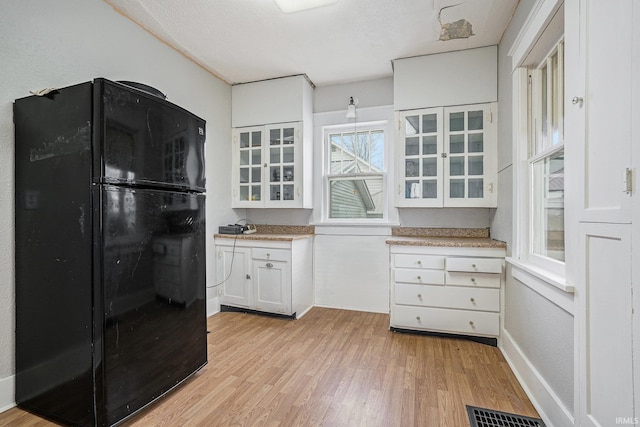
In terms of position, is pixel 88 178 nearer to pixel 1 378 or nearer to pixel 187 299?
pixel 187 299

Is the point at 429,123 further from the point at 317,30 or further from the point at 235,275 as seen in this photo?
the point at 235,275

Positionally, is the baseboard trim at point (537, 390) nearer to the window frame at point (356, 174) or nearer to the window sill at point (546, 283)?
the window sill at point (546, 283)

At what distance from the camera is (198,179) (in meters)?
1.97

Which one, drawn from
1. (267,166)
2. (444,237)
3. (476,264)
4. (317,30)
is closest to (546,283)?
(476,264)

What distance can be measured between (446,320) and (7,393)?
3.01 metres

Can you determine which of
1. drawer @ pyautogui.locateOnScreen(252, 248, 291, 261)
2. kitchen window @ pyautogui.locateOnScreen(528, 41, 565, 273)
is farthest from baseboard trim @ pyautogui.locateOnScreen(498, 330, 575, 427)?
drawer @ pyautogui.locateOnScreen(252, 248, 291, 261)

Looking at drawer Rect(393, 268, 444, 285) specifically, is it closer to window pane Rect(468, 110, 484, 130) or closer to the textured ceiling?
window pane Rect(468, 110, 484, 130)

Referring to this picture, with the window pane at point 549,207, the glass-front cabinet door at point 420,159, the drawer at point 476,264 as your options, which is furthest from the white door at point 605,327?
the glass-front cabinet door at point 420,159

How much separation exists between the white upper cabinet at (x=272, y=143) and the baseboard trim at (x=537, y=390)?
2277 millimetres

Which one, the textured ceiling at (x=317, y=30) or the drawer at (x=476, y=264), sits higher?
the textured ceiling at (x=317, y=30)

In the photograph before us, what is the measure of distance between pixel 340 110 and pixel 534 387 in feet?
9.94

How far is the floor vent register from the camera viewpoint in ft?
5.01

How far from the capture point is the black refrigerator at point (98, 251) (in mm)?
1427

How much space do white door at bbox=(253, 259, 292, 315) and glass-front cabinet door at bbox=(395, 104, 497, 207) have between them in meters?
1.39
